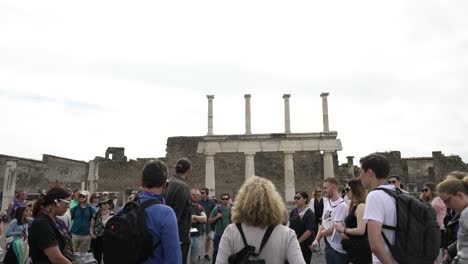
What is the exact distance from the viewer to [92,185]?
30828 mm

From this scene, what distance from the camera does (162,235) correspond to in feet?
9.84

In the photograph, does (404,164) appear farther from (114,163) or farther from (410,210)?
(410,210)

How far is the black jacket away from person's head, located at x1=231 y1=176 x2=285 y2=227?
5.70 ft

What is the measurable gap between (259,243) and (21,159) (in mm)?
27152

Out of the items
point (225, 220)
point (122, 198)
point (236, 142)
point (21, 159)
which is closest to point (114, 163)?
point (122, 198)

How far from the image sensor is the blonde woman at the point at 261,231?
2850 millimetres

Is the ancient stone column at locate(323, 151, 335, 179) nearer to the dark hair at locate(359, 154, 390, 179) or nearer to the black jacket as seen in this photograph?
the black jacket

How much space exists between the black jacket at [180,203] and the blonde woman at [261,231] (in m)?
1.77

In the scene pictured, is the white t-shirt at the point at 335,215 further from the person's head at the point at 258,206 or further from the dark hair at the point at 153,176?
the dark hair at the point at 153,176

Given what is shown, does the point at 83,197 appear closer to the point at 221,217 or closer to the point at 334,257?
the point at 221,217

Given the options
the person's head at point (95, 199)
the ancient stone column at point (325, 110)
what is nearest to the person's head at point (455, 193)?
the person's head at point (95, 199)

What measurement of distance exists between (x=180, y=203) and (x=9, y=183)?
23834mm

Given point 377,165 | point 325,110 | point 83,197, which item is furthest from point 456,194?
point 325,110

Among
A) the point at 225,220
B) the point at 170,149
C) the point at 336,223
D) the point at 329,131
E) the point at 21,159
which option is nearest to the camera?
the point at 336,223
